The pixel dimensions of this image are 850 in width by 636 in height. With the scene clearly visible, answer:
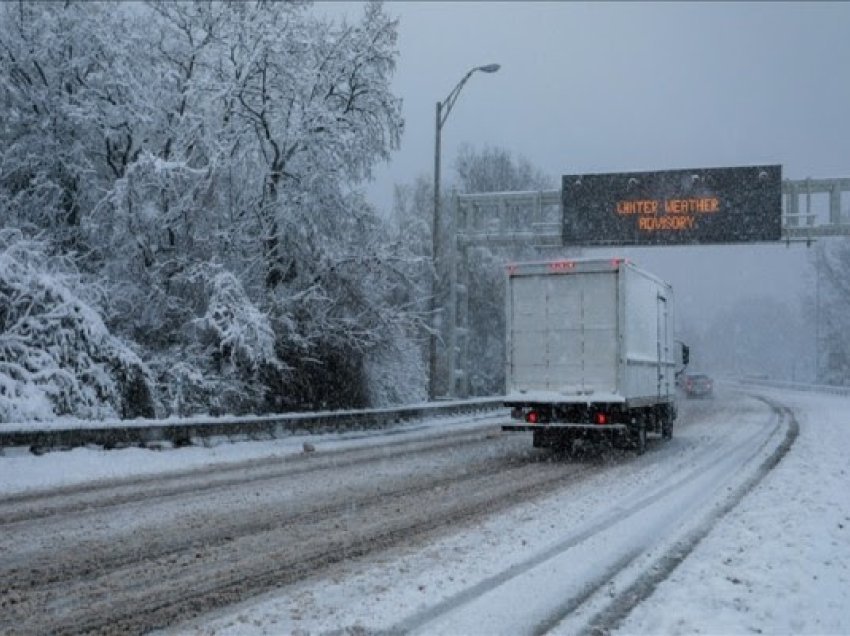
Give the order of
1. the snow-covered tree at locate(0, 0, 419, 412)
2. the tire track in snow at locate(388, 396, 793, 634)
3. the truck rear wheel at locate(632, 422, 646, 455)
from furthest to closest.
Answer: the snow-covered tree at locate(0, 0, 419, 412)
the truck rear wheel at locate(632, 422, 646, 455)
the tire track in snow at locate(388, 396, 793, 634)

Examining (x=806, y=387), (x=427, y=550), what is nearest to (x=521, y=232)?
(x=427, y=550)

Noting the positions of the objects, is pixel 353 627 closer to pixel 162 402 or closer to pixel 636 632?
→ pixel 636 632

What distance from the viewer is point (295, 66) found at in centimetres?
2514

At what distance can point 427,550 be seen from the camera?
8633 millimetres

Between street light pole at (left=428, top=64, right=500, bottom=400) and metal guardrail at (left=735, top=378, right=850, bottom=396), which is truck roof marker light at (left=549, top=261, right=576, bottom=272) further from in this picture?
metal guardrail at (left=735, top=378, right=850, bottom=396)

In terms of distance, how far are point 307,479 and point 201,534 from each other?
15.7ft

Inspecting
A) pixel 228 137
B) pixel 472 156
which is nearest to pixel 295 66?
pixel 228 137

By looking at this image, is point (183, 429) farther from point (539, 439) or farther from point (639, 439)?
point (639, 439)

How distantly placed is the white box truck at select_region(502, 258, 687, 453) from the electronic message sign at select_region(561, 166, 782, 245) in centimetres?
1515

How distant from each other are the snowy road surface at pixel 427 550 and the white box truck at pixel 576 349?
1656 mm

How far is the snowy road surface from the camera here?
21.1 ft

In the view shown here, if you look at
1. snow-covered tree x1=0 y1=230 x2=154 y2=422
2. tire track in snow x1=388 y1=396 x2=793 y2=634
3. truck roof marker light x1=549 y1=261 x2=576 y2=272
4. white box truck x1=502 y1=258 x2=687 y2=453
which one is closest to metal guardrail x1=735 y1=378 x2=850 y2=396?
white box truck x1=502 y1=258 x2=687 y2=453

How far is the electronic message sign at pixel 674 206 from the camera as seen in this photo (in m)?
31.8

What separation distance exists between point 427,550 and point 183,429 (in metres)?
10.8
